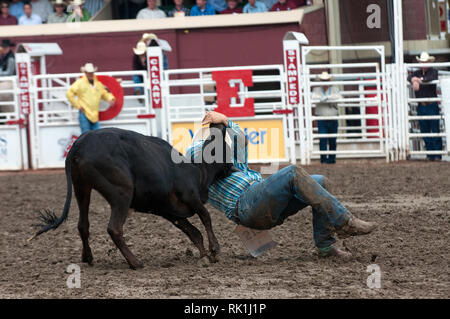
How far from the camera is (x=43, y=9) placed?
736 inches

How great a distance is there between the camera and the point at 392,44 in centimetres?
1472

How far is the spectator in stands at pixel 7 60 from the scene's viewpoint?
16422 millimetres

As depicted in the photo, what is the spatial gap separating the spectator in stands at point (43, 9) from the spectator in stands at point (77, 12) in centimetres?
88

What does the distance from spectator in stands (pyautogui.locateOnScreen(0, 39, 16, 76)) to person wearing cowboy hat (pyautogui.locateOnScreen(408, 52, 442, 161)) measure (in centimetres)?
762

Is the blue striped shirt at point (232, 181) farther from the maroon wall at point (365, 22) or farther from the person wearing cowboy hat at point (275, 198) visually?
the maroon wall at point (365, 22)

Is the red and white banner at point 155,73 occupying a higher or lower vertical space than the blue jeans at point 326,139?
higher

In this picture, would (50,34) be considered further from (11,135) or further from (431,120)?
(431,120)

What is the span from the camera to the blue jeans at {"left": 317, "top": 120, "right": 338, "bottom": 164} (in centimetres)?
1427

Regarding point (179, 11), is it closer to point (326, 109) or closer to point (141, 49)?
point (141, 49)

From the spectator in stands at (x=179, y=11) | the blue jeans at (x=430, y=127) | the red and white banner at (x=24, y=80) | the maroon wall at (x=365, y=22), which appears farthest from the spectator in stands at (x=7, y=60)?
the blue jeans at (x=430, y=127)

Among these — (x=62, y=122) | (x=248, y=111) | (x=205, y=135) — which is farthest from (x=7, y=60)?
(x=205, y=135)

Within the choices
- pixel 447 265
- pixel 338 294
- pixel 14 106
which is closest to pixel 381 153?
pixel 14 106

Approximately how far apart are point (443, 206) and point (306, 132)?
227 inches

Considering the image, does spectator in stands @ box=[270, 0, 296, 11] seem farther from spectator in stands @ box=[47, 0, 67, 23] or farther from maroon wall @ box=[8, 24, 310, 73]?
spectator in stands @ box=[47, 0, 67, 23]
